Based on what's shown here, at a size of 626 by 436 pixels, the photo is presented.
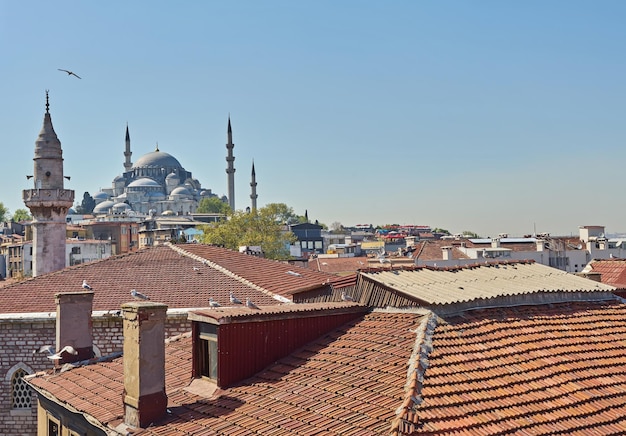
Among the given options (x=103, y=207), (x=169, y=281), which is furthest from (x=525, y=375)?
(x=103, y=207)

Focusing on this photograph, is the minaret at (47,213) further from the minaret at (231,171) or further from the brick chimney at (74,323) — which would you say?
the minaret at (231,171)

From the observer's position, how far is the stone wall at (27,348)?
42.9ft

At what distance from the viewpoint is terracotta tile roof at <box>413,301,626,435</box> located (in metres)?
6.13

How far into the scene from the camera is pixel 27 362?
1331cm

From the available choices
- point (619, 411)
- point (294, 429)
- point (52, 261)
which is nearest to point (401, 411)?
point (294, 429)

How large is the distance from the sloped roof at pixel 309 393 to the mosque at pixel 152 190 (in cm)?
8438

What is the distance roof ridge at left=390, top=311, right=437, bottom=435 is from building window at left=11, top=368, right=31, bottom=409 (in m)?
8.83

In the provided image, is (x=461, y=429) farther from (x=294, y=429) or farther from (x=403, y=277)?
(x=403, y=277)

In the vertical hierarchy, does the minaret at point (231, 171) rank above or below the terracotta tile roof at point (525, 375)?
above

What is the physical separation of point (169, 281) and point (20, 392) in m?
3.52

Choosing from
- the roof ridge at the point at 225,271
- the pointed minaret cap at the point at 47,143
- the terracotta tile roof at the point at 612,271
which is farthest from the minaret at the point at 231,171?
the roof ridge at the point at 225,271

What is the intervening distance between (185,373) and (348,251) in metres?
49.1

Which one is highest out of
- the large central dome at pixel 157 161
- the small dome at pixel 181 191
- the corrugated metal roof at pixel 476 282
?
the large central dome at pixel 157 161

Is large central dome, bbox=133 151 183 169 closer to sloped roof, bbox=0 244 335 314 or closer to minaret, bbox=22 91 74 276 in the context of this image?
minaret, bbox=22 91 74 276
